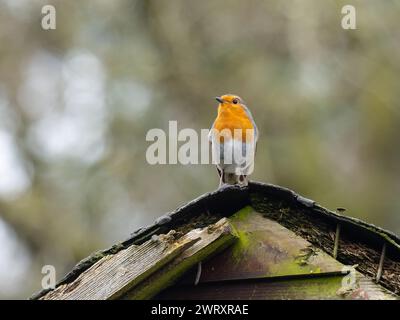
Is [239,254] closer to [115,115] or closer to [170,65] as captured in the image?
[115,115]

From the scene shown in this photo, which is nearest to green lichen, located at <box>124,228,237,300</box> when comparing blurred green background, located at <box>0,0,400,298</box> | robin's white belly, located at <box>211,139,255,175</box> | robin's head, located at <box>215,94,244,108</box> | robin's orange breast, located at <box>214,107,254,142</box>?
robin's white belly, located at <box>211,139,255,175</box>

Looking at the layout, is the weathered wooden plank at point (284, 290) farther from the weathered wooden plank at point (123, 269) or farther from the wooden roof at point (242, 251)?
the weathered wooden plank at point (123, 269)

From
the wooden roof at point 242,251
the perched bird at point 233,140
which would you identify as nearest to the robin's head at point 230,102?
the perched bird at point 233,140

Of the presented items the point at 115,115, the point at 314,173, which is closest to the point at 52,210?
the point at 115,115

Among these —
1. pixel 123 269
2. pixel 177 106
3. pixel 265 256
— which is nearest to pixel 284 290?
pixel 265 256

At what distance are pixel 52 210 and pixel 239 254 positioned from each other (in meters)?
8.29

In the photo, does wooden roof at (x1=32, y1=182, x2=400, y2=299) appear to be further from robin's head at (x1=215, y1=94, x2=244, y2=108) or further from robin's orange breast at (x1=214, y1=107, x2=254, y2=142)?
robin's head at (x1=215, y1=94, x2=244, y2=108)

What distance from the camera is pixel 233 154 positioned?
243 inches

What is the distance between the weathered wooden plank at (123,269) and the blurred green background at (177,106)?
24.2 feet

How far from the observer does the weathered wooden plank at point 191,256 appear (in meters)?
2.92

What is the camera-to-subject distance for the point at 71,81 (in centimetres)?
1148

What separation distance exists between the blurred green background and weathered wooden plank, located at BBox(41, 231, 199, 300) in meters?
7.37

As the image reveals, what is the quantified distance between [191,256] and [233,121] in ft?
11.6

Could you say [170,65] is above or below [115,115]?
above
